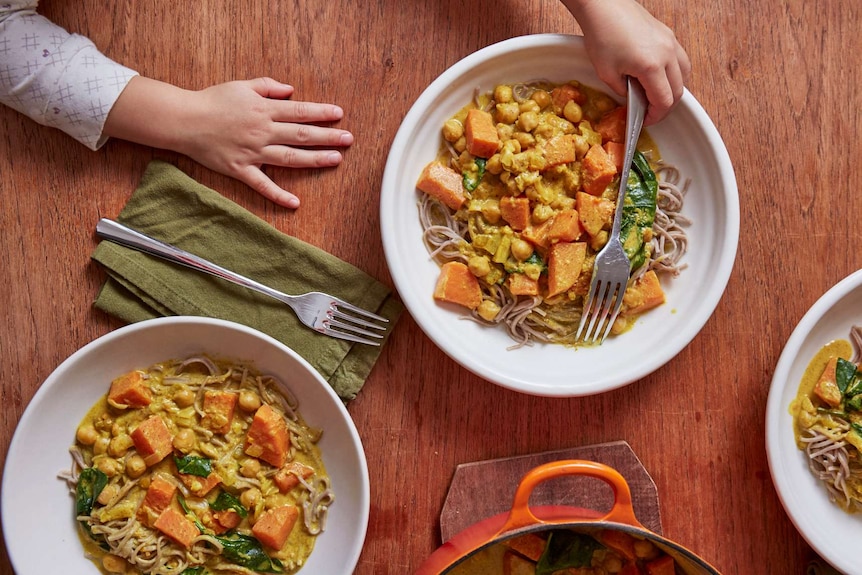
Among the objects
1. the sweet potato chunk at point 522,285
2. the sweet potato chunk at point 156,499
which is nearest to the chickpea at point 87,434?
the sweet potato chunk at point 156,499

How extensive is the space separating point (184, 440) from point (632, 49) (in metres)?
1.78

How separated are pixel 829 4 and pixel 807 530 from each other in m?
1.69

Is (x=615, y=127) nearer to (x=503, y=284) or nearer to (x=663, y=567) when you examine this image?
(x=503, y=284)

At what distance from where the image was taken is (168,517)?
2.27 m

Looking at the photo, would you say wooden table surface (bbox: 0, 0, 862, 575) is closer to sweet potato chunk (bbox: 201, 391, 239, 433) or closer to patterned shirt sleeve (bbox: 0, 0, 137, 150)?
patterned shirt sleeve (bbox: 0, 0, 137, 150)

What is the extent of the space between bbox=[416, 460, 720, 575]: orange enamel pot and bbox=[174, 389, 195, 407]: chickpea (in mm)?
882

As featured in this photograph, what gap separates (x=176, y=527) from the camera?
2.27m

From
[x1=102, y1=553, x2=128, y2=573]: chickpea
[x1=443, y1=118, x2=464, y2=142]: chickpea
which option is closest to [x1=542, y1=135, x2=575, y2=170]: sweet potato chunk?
[x1=443, y1=118, x2=464, y2=142]: chickpea

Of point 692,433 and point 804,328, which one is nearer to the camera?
point 804,328

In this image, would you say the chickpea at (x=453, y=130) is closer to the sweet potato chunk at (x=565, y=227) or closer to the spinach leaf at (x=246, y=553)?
the sweet potato chunk at (x=565, y=227)

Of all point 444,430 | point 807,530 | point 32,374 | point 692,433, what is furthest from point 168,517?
point 807,530

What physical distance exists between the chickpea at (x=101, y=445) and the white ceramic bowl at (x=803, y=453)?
2.04 meters

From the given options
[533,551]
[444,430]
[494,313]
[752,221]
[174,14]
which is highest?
[174,14]

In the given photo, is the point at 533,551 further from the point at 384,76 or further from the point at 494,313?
the point at 384,76
